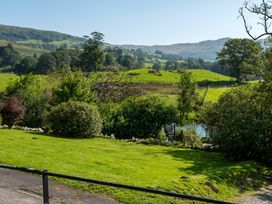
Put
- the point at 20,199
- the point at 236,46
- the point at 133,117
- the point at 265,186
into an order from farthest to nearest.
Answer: the point at 236,46
the point at 133,117
the point at 265,186
the point at 20,199

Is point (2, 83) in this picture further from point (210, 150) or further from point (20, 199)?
point (20, 199)

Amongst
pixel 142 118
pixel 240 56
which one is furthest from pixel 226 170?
pixel 240 56

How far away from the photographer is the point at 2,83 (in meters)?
82.1

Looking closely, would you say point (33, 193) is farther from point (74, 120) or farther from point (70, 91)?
point (70, 91)

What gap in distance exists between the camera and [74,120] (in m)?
30.1

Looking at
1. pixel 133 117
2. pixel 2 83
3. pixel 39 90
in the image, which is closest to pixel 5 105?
pixel 133 117

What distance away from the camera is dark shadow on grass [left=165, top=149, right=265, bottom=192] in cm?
2037

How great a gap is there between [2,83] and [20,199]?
244 feet

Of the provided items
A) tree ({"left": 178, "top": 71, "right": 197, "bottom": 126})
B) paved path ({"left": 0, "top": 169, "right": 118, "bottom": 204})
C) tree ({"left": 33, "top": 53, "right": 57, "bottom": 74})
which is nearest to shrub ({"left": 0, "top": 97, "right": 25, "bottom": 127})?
paved path ({"left": 0, "top": 169, "right": 118, "bottom": 204})

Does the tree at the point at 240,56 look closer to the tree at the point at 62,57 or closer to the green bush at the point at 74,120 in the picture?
the tree at the point at 62,57

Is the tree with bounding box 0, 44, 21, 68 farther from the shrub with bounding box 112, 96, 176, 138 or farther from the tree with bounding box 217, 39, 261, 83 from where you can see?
the shrub with bounding box 112, 96, 176, 138

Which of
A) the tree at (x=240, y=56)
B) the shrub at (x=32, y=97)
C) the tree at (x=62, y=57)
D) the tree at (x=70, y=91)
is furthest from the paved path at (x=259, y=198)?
the tree at (x=62, y=57)

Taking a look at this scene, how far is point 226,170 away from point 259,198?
3044 mm

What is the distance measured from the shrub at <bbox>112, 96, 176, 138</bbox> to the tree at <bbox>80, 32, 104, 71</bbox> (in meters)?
64.1
